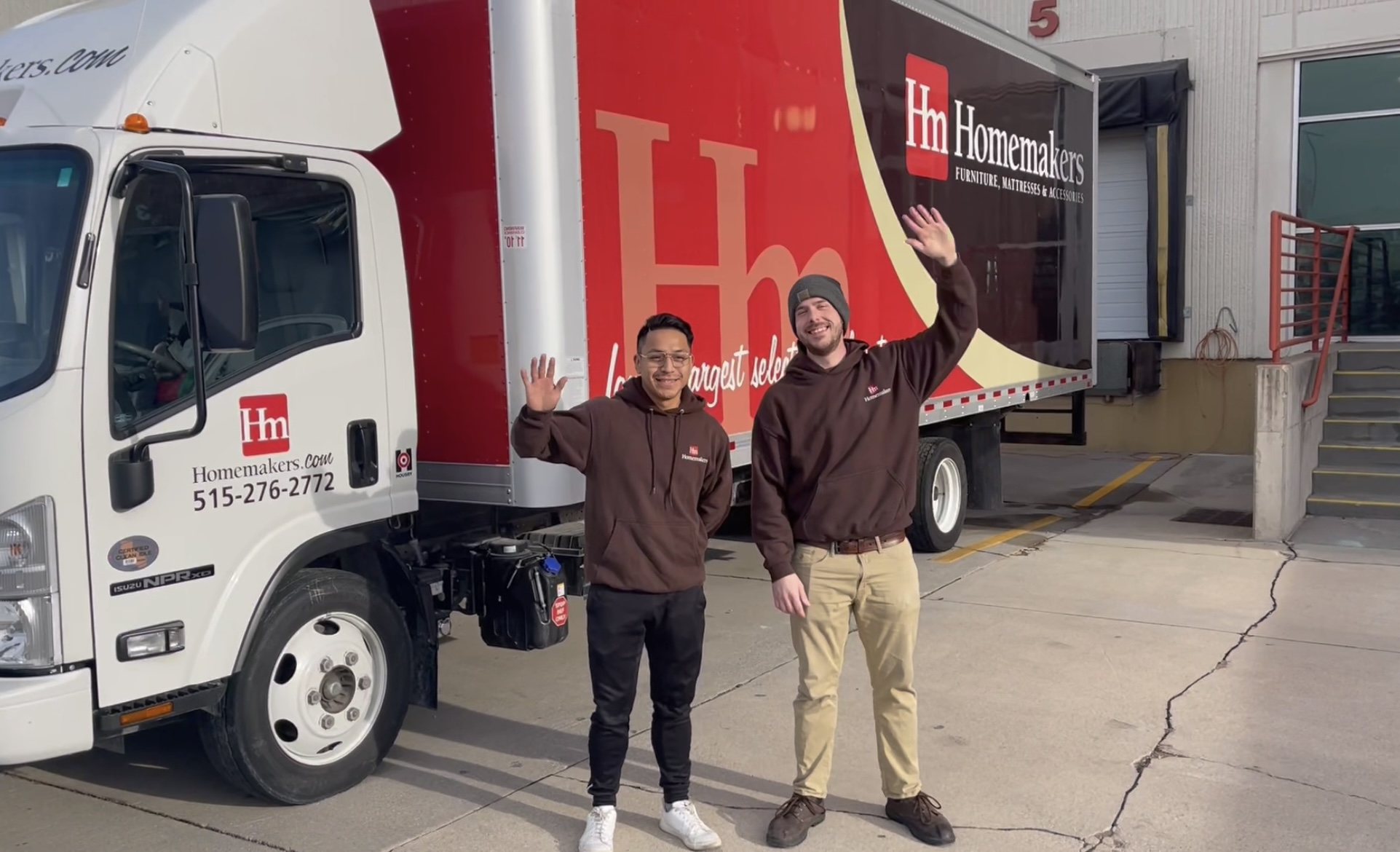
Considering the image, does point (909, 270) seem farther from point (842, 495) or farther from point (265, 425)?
point (265, 425)

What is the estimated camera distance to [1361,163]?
1493 centimetres

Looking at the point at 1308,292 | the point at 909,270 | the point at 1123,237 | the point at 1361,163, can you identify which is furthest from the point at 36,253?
the point at 1361,163

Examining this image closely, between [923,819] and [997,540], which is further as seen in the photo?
[997,540]

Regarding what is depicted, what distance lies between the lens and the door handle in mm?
4645

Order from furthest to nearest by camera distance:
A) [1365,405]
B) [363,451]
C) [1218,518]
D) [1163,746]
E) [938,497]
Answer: [1365,405] → [1218,518] → [938,497] → [1163,746] → [363,451]

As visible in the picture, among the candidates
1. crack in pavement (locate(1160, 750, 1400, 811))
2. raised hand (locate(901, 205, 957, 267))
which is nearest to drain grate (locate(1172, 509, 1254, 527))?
crack in pavement (locate(1160, 750, 1400, 811))

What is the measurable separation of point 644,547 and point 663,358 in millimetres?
610

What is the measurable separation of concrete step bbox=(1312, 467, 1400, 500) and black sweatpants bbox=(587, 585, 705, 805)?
851 cm

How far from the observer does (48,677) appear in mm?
3729

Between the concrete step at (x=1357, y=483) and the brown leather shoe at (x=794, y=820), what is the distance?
813cm

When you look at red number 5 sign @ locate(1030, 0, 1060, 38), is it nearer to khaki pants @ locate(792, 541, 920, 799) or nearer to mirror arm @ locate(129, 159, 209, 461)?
khaki pants @ locate(792, 541, 920, 799)

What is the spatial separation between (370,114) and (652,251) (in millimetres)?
1447

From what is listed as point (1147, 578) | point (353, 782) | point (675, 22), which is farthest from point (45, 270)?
point (1147, 578)

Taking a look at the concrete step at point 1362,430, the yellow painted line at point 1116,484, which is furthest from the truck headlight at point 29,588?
the concrete step at point 1362,430
